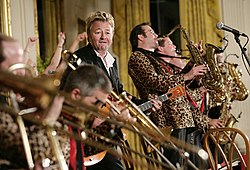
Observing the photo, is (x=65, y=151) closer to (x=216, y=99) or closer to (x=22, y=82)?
(x=22, y=82)

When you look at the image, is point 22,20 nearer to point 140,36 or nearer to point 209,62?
point 140,36

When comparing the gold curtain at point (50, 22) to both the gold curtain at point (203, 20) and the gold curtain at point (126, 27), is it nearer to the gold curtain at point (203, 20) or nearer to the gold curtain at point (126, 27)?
the gold curtain at point (126, 27)

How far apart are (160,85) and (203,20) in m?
3.36

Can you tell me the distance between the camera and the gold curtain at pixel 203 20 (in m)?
6.73

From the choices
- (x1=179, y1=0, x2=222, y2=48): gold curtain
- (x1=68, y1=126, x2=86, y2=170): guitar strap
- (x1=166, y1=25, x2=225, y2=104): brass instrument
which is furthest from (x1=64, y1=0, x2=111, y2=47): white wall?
(x1=68, y1=126, x2=86, y2=170): guitar strap

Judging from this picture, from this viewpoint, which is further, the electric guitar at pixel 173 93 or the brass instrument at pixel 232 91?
the brass instrument at pixel 232 91

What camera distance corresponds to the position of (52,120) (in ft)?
5.17

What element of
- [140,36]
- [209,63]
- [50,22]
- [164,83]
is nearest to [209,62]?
[209,63]

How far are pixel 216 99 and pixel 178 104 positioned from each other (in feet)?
3.46

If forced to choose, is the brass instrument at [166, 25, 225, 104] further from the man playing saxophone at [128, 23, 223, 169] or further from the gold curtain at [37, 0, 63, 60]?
the gold curtain at [37, 0, 63, 60]

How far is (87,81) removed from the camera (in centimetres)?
203

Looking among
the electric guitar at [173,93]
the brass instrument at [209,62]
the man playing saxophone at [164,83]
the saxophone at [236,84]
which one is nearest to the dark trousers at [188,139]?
the man playing saxophone at [164,83]

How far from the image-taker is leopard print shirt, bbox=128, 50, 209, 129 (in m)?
3.57

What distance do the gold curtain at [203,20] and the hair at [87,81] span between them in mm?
4740
